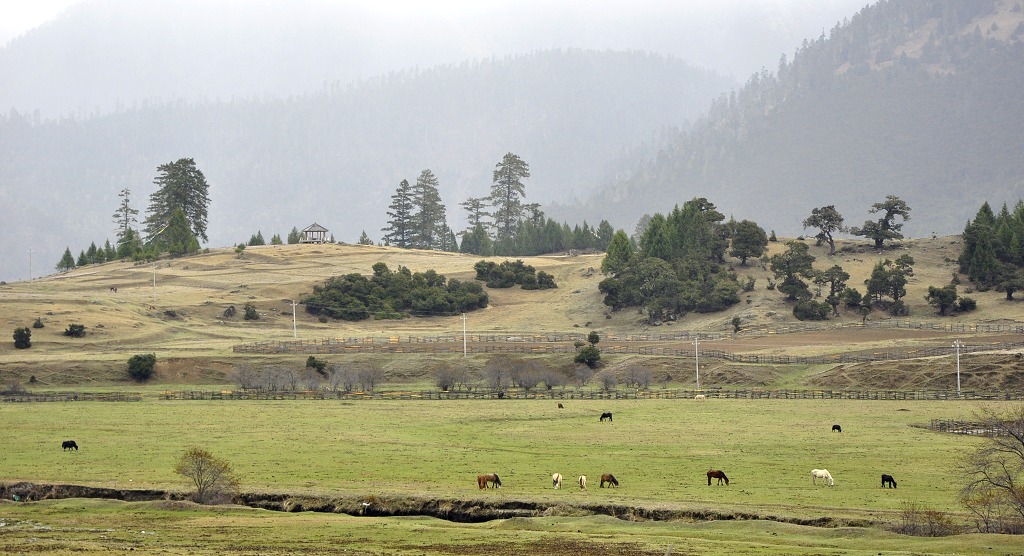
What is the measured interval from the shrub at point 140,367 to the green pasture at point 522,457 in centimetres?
1615

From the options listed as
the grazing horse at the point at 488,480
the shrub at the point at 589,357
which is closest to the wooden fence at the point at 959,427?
the grazing horse at the point at 488,480

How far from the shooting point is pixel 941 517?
4100 centimetres

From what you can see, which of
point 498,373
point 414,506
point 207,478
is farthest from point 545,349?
point 414,506

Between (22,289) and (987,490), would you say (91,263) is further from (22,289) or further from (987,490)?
(987,490)

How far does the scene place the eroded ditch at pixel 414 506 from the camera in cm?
4362

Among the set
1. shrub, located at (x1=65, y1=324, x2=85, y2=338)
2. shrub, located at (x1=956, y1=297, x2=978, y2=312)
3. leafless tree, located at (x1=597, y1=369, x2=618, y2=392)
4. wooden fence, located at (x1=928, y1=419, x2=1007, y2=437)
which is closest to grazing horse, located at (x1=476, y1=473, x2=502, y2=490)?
wooden fence, located at (x1=928, y1=419, x2=1007, y2=437)

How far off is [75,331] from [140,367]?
19.9 metres

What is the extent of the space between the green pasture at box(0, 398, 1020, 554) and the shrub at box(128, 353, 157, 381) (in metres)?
16.1

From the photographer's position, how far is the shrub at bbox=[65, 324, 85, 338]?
388 feet

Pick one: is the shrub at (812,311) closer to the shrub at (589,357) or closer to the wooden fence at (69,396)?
the shrub at (589,357)

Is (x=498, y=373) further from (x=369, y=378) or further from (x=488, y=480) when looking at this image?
(x=488, y=480)

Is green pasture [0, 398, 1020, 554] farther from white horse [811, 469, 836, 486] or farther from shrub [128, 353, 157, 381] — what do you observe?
shrub [128, 353, 157, 381]

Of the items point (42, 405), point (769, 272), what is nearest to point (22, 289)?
point (42, 405)

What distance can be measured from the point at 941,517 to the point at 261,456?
31.0 m
